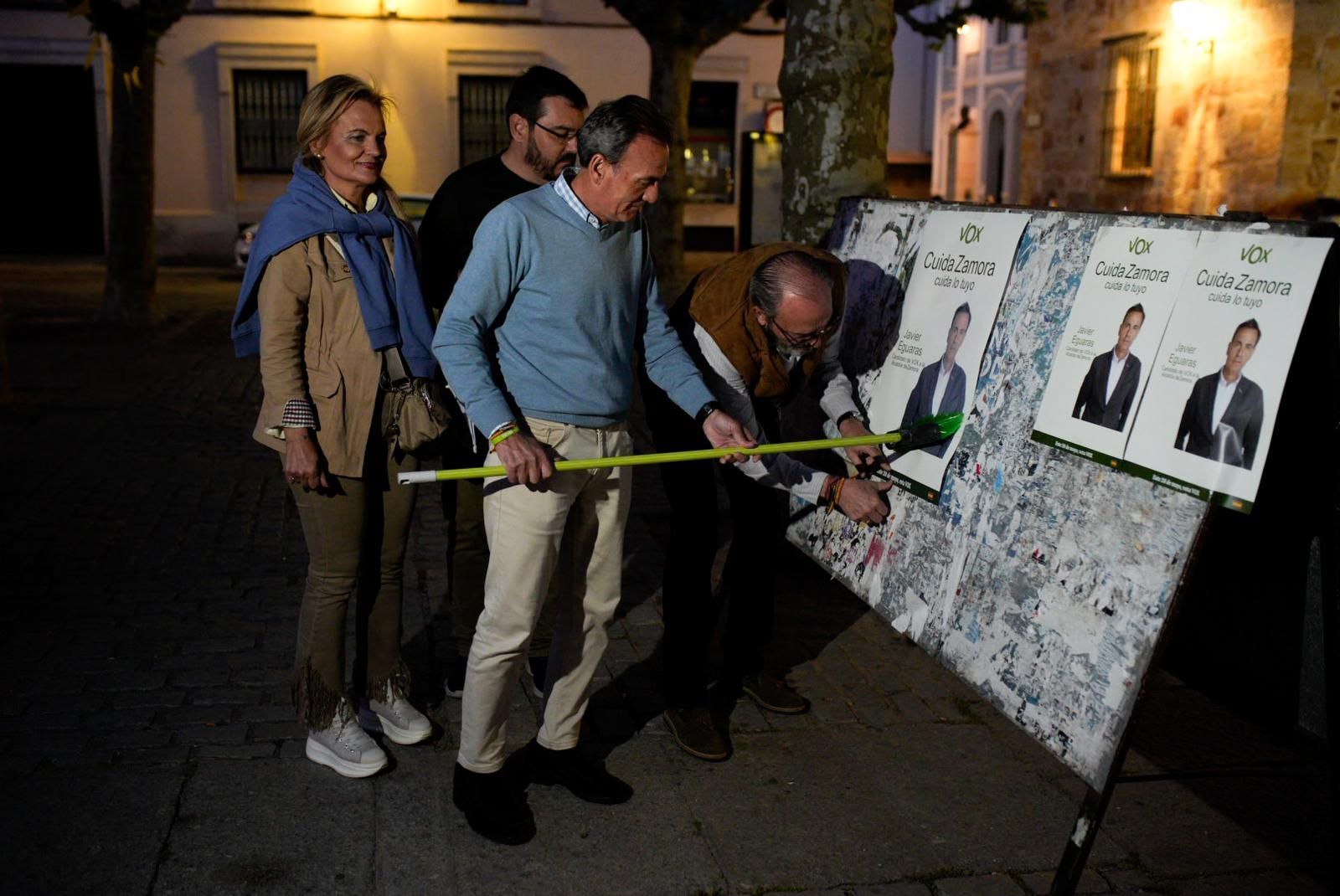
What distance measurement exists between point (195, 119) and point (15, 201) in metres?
4.02

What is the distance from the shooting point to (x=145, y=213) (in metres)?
13.9

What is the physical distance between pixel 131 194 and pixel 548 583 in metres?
12.1

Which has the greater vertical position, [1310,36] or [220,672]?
[1310,36]

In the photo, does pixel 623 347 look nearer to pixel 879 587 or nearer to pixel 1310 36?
pixel 879 587

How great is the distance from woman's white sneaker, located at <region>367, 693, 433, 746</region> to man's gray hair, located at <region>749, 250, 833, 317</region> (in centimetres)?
164

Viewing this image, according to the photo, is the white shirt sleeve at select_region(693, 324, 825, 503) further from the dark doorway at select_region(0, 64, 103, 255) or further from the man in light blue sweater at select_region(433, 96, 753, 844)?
the dark doorway at select_region(0, 64, 103, 255)

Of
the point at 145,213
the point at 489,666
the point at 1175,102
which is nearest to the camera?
the point at 489,666

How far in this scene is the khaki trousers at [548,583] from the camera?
10.8 feet

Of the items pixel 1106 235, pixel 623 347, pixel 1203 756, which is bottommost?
pixel 1203 756

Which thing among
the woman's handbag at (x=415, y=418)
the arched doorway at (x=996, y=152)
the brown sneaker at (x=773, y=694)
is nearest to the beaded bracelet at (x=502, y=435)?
the woman's handbag at (x=415, y=418)

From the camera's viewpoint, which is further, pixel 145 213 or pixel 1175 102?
pixel 1175 102

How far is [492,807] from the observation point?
11.2 feet

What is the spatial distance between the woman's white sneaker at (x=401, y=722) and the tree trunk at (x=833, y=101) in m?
2.85

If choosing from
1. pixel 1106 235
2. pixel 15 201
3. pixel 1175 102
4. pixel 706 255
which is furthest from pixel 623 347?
pixel 15 201
